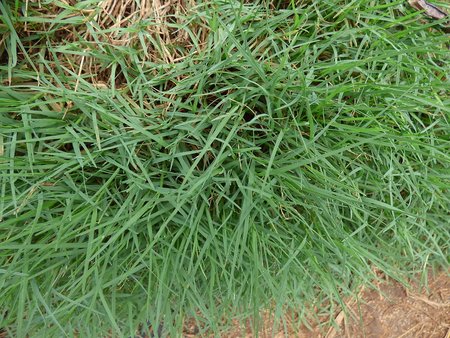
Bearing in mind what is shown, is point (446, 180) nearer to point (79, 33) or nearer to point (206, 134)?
point (206, 134)

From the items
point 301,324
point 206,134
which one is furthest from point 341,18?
point 301,324

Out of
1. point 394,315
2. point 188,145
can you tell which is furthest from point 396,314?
point 188,145

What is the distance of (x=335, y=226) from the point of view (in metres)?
0.99

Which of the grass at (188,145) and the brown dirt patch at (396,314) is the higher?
the grass at (188,145)

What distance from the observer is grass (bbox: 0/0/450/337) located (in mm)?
912

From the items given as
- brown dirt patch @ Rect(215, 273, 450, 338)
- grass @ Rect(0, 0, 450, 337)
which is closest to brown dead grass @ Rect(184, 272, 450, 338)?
brown dirt patch @ Rect(215, 273, 450, 338)

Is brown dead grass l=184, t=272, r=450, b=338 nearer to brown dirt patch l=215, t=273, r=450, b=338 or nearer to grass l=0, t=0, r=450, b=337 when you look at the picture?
brown dirt patch l=215, t=273, r=450, b=338

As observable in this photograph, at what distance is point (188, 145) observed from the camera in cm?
98

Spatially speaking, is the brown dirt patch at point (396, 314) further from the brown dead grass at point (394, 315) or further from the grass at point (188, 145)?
the grass at point (188, 145)

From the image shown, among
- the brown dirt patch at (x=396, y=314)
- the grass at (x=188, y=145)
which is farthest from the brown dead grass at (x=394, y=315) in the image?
the grass at (x=188, y=145)

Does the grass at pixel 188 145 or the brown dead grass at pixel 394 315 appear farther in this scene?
the brown dead grass at pixel 394 315

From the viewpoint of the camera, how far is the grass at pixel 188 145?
912 millimetres

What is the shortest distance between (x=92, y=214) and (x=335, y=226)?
49 cm

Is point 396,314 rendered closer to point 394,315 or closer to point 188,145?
point 394,315
